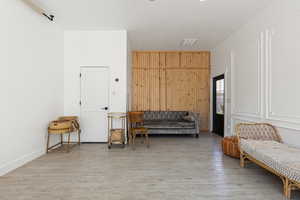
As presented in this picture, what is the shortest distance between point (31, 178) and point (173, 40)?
16.7 ft

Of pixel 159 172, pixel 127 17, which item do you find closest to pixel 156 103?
pixel 127 17

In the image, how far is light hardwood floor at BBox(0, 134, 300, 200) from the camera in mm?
2252

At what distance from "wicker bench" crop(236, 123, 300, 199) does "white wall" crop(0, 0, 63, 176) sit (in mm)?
4044

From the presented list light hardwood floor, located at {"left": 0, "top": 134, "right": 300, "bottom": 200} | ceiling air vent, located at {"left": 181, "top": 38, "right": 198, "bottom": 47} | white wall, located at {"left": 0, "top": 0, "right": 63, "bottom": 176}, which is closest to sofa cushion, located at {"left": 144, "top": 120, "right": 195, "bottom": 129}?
light hardwood floor, located at {"left": 0, "top": 134, "right": 300, "bottom": 200}

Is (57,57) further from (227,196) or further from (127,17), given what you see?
(227,196)

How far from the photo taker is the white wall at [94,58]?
4.94 m

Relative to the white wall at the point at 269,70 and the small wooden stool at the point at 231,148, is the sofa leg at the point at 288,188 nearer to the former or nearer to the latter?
the white wall at the point at 269,70

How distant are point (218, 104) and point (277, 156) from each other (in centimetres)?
408

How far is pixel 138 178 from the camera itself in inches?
107

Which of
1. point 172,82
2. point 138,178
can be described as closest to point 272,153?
point 138,178

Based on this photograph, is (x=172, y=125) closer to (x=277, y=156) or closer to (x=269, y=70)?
(x=269, y=70)

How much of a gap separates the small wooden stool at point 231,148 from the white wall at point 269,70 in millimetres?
777

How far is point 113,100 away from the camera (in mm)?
4953

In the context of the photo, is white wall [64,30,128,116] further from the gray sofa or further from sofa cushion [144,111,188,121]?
sofa cushion [144,111,188,121]
